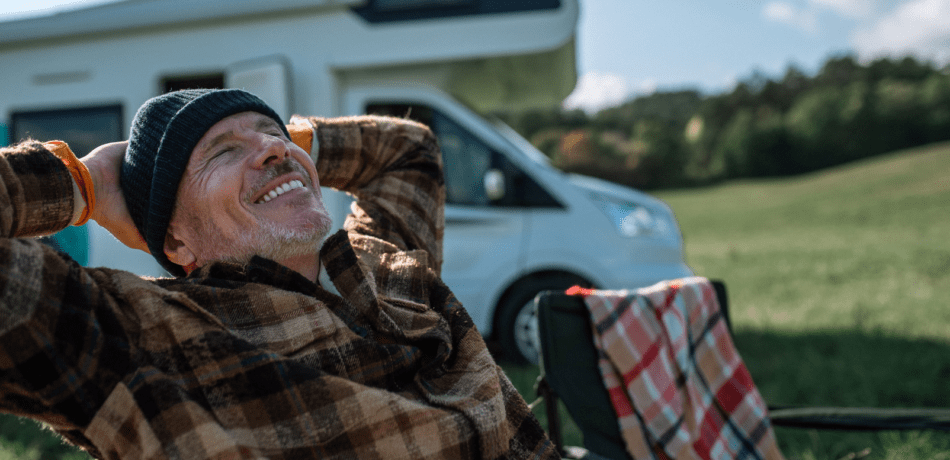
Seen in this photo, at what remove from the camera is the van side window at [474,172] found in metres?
4.12

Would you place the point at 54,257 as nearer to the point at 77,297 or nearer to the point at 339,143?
the point at 77,297

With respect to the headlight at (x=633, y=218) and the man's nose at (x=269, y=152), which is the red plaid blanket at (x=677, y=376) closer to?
the man's nose at (x=269, y=152)

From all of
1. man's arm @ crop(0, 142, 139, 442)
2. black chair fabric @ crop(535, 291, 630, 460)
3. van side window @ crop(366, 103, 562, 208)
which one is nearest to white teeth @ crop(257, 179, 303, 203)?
man's arm @ crop(0, 142, 139, 442)

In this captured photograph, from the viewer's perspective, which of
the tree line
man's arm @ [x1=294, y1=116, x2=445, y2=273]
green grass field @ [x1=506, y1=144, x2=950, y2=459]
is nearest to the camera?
man's arm @ [x1=294, y1=116, x2=445, y2=273]

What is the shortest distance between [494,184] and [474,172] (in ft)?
0.65

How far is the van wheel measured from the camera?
4113 millimetres

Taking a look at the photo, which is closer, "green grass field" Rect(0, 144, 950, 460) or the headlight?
"green grass field" Rect(0, 144, 950, 460)

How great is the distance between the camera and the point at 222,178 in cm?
136

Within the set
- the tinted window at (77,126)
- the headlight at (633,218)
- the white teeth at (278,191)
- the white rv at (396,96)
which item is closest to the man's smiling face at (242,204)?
the white teeth at (278,191)

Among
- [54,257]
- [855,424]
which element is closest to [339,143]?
[54,257]

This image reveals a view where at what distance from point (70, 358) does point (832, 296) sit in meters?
7.49

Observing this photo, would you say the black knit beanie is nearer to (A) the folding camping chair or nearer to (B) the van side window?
(A) the folding camping chair

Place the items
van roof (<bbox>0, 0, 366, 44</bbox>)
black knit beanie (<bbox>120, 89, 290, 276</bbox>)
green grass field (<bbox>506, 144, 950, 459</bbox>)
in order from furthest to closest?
1. van roof (<bbox>0, 0, 366, 44</bbox>)
2. green grass field (<bbox>506, 144, 950, 459</bbox>)
3. black knit beanie (<bbox>120, 89, 290, 276</bbox>)

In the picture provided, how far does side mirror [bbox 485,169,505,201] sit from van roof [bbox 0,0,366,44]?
1.38 meters
